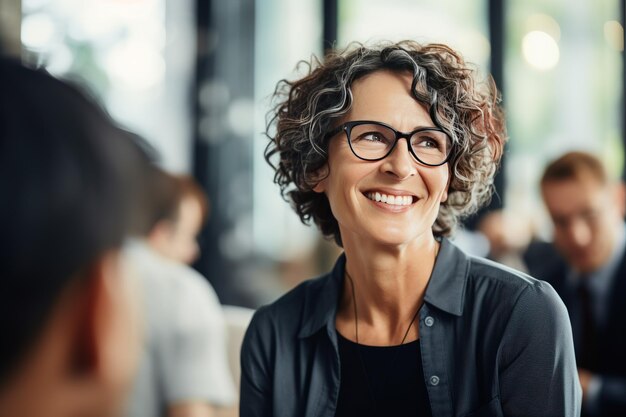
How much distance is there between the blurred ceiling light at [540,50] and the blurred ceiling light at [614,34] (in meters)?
0.31

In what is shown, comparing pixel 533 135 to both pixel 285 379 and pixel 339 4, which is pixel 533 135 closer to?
pixel 339 4

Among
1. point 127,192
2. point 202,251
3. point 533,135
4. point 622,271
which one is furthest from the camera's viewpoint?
point 202,251

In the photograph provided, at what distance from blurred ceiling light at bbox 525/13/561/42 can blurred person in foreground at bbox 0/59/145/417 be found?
4.15 meters

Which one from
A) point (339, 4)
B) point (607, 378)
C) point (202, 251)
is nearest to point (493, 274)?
point (607, 378)

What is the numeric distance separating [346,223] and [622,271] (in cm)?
127

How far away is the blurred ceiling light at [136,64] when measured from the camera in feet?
16.6

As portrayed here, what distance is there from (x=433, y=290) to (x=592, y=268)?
1.24 m

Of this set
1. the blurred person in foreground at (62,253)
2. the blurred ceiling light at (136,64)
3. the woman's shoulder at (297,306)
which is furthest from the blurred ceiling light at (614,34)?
the blurred person in foreground at (62,253)

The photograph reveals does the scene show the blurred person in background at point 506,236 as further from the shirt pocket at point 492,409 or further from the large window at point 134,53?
the shirt pocket at point 492,409

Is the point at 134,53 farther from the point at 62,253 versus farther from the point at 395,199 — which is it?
the point at 62,253

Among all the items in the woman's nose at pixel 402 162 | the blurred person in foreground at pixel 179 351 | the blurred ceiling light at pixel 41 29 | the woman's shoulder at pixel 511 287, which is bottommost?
the blurred person in foreground at pixel 179 351

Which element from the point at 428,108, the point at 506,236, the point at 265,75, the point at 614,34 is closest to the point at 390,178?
the point at 428,108

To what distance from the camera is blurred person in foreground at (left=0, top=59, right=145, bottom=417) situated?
51 cm

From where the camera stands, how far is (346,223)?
141cm
